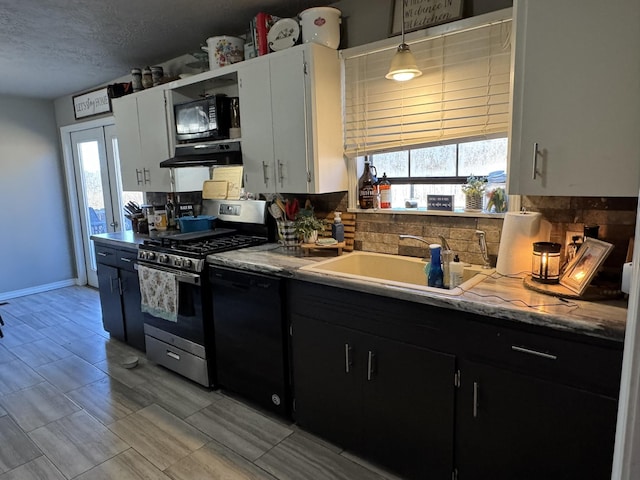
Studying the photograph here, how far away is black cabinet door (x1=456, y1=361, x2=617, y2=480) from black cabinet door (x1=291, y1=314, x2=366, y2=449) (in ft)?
1.69

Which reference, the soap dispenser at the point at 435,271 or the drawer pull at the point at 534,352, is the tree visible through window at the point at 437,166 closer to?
the soap dispenser at the point at 435,271

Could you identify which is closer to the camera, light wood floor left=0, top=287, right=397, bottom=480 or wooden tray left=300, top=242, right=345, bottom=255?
light wood floor left=0, top=287, right=397, bottom=480

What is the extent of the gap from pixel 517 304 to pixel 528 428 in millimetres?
450

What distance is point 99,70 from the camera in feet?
12.8

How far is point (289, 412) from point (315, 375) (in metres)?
0.36

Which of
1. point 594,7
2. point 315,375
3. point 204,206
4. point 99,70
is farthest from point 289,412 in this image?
point 99,70

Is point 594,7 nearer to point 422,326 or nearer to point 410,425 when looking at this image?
point 422,326

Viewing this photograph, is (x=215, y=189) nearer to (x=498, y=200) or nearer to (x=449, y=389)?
(x=498, y=200)

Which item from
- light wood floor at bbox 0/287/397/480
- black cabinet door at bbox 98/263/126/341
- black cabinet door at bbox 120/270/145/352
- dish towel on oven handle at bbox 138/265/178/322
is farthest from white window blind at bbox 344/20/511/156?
black cabinet door at bbox 98/263/126/341

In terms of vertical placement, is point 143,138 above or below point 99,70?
below

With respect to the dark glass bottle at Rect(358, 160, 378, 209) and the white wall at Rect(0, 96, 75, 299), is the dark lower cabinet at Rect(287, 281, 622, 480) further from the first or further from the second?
the white wall at Rect(0, 96, 75, 299)

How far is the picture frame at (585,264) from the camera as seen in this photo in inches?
61.4

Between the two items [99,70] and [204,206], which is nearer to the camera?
[204,206]

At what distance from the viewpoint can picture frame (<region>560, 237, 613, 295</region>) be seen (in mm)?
1560
